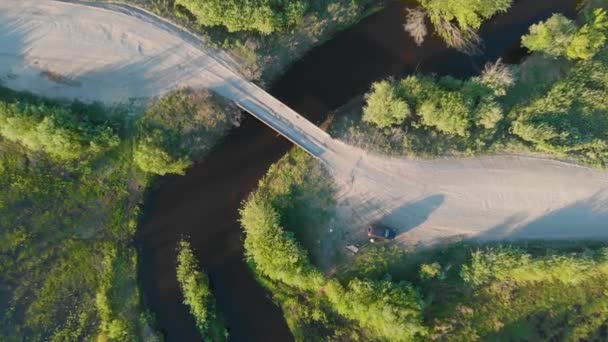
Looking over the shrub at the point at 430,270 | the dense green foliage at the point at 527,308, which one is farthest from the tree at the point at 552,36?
the shrub at the point at 430,270

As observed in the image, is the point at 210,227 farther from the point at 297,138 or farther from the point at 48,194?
the point at 48,194

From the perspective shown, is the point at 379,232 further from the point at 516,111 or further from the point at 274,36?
the point at 274,36

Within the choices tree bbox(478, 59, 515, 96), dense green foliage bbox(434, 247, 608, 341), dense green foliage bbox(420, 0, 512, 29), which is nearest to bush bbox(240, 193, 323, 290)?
dense green foliage bbox(434, 247, 608, 341)

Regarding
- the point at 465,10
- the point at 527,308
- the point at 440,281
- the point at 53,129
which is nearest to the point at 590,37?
the point at 465,10

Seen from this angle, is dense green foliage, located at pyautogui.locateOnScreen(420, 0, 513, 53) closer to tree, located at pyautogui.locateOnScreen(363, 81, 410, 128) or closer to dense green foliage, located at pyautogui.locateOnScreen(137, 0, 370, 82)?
dense green foliage, located at pyautogui.locateOnScreen(137, 0, 370, 82)

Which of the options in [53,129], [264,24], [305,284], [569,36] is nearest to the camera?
[53,129]

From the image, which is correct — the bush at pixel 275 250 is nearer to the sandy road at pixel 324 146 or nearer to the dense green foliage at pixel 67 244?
the sandy road at pixel 324 146

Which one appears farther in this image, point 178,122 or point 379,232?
point 178,122
